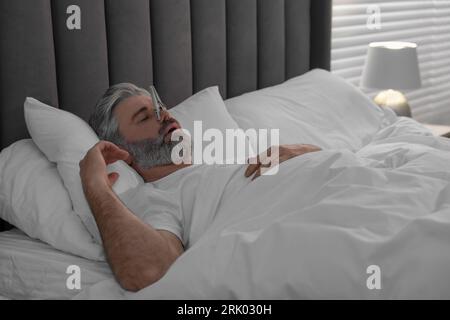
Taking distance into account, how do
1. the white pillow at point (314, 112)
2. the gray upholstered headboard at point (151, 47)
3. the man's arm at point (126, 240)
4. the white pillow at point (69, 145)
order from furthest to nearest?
the white pillow at point (314, 112)
the gray upholstered headboard at point (151, 47)
the white pillow at point (69, 145)
the man's arm at point (126, 240)

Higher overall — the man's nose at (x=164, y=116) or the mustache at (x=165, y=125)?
the man's nose at (x=164, y=116)

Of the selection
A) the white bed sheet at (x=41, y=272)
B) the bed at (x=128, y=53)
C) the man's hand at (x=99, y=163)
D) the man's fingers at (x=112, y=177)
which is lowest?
the white bed sheet at (x=41, y=272)

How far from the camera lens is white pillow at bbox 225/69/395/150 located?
206 cm

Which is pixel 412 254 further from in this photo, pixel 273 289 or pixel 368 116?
pixel 368 116

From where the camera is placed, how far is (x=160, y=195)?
1.45 metres

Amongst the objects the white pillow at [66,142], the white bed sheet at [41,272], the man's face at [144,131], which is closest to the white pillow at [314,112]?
the man's face at [144,131]

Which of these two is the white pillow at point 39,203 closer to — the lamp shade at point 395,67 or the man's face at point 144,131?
the man's face at point 144,131

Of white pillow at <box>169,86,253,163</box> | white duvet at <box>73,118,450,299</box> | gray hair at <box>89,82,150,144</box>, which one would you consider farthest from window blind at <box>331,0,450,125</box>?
white duvet at <box>73,118,450,299</box>

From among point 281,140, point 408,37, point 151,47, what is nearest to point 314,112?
point 281,140

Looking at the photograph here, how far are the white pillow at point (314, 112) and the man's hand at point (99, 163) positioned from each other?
598mm

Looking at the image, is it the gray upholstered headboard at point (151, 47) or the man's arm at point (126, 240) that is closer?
the man's arm at point (126, 240)

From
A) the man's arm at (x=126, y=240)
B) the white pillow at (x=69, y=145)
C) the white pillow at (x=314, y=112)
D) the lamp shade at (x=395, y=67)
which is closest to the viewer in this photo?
the man's arm at (x=126, y=240)

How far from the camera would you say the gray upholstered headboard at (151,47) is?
1.58 m

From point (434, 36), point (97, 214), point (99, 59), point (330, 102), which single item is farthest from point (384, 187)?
point (434, 36)
